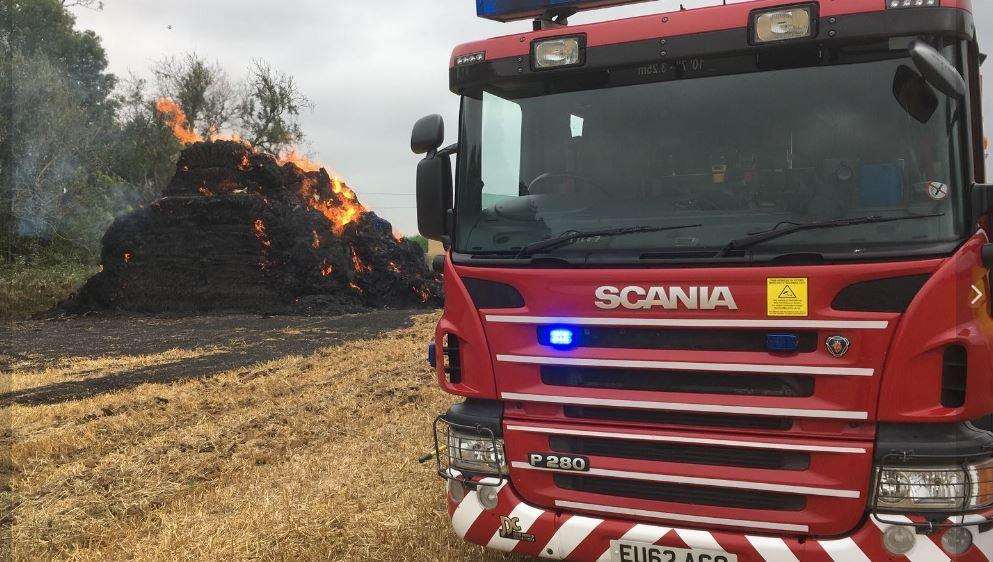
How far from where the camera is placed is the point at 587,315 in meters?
3.69

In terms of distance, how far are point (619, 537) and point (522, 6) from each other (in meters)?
3.30

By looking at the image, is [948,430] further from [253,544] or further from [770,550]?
[253,544]

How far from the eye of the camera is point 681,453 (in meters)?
3.63

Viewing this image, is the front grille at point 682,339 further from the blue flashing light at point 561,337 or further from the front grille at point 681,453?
the front grille at point 681,453

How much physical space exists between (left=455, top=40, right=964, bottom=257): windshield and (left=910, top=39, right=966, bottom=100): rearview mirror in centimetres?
11

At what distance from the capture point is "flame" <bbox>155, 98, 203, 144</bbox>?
151 feet

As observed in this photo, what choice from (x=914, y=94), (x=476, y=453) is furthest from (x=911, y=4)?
(x=476, y=453)

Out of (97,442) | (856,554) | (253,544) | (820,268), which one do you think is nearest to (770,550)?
(856,554)

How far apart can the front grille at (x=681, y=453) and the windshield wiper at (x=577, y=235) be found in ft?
3.14

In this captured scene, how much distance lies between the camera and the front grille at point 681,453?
345 centimetres

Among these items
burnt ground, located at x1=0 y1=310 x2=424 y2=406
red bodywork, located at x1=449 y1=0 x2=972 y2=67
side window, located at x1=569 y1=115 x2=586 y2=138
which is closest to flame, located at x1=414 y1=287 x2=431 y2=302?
burnt ground, located at x1=0 y1=310 x2=424 y2=406

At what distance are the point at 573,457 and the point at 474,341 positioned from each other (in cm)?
77

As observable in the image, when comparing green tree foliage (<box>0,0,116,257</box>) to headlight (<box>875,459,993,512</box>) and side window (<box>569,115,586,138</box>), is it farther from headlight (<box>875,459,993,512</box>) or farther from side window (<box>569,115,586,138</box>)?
headlight (<box>875,459,993,512</box>)

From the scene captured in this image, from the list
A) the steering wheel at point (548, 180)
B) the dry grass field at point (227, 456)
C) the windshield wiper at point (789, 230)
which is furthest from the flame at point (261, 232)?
the windshield wiper at point (789, 230)
